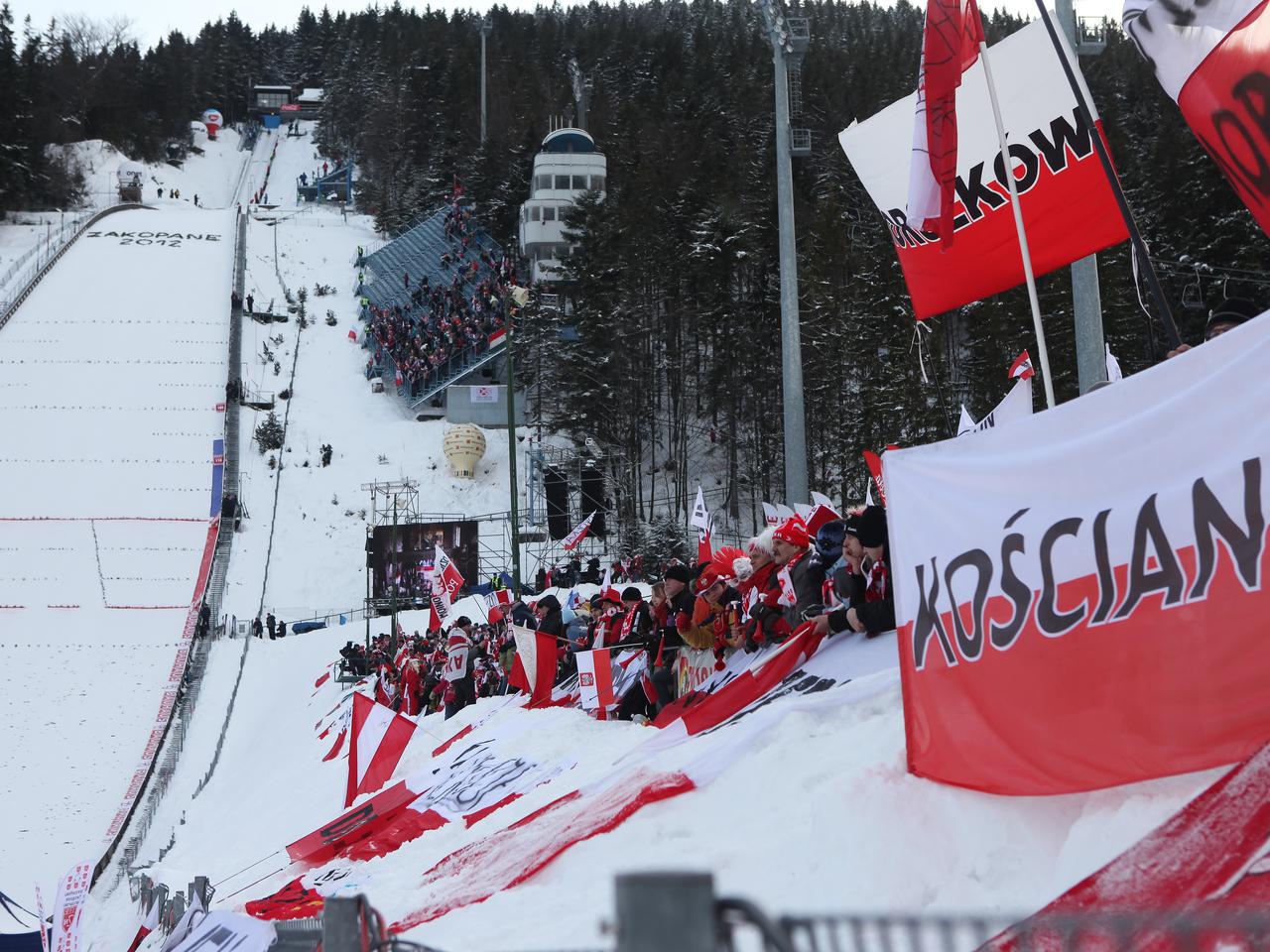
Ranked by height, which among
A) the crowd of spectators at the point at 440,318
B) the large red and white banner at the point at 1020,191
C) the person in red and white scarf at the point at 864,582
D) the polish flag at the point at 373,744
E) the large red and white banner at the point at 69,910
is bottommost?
the large red and white banner at the point at 69,910

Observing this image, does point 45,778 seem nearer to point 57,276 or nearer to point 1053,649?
point 1053,649

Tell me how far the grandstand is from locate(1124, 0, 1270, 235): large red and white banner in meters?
47.1

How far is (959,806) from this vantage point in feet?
16.6

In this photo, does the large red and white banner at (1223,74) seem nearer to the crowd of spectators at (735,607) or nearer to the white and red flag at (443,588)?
the crowd of spectators at (735,607)

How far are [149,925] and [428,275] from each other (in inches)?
2219

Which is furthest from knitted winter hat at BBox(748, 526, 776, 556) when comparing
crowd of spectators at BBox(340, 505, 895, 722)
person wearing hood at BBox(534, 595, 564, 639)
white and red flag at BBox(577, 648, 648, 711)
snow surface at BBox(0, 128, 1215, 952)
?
person wearing hood at BBox(534, 595, 564, 639)

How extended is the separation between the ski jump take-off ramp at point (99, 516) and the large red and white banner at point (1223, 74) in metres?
15.4

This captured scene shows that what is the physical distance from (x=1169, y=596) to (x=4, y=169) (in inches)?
3547

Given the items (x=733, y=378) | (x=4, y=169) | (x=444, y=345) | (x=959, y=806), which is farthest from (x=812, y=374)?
(x=4, y=169)

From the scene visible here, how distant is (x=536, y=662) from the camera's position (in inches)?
507

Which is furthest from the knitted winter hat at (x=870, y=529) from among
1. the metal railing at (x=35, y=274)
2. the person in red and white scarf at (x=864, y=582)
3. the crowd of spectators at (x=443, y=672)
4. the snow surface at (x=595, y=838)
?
the metal railing at (x=35, y=274)

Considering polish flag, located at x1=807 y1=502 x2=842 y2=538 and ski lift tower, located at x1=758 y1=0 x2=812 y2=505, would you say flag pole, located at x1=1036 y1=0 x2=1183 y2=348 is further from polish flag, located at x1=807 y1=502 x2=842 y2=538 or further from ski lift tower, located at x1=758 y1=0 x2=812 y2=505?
ski lift tower, located at x1=758 y1=0 x2=812 y2=505

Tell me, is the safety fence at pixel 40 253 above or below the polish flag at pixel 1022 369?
above

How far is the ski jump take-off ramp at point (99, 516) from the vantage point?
21.3 metres
